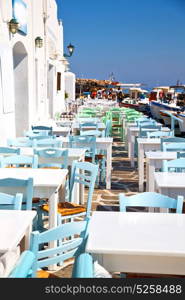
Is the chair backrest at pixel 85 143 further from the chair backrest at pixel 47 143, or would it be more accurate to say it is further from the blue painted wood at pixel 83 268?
the blue painted wood at pixel 83 268

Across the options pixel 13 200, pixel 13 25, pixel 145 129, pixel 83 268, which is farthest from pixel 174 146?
pixel 83 268

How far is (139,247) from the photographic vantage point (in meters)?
2.29

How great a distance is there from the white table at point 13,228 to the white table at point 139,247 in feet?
1.30

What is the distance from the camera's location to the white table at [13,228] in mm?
2334

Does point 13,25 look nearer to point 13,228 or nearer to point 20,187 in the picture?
point 20,187

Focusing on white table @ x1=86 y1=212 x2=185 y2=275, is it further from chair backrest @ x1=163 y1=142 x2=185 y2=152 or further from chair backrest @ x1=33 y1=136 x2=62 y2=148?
chair backrest @ x1=33 y1=136 x2=62 y2=148

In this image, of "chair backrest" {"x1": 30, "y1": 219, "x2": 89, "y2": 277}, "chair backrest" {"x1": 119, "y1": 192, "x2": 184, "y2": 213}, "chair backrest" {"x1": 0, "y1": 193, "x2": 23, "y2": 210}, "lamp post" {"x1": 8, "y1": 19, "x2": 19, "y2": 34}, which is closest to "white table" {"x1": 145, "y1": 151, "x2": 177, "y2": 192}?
"chair backrest" {"x1": 119, "y1": 192, "x2": 184, "y2": 213}

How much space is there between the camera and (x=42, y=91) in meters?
11.9

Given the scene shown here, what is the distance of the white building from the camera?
7457mm

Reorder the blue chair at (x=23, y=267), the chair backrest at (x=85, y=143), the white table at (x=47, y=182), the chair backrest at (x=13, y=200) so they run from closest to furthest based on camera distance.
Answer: the blue chair at (x=23, y=267)
the chair backrest at (x=13, y=200)
the white table at (x=47, y=182)
the chair backrest at (x=85, y=143)

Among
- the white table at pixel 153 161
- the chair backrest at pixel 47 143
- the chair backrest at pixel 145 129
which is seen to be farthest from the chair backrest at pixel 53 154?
the chair backrest at pixel 145 129

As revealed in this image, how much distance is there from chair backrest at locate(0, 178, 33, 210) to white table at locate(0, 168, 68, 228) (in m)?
0.19

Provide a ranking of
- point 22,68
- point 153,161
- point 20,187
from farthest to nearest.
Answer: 1. point 22,68
2. point 153,161
3. point 20,187

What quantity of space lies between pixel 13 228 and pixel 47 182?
1.32 metres
